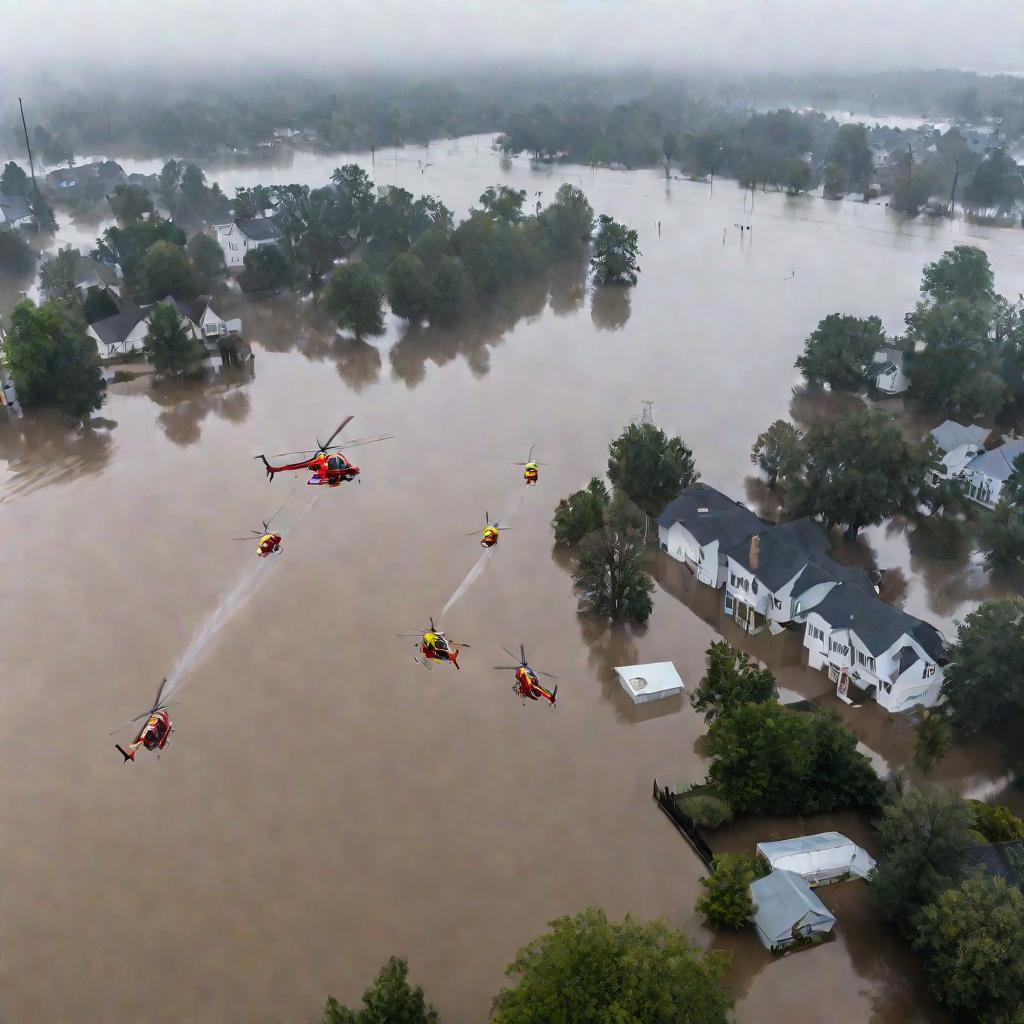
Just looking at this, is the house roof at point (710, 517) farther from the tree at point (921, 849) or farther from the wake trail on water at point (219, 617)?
the wake trail on water at point (219, 617)

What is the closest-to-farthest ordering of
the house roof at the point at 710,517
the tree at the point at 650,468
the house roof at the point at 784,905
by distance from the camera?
the house roof at the point at 784,905
the house roof at the point at 710,517
the tree at the point at 650,468

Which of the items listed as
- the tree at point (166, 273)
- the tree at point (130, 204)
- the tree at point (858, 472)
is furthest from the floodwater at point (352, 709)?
the tree at point (130, 204)

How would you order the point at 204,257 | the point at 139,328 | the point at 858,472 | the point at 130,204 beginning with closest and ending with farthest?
the point at 858,472 → the point at 139,328 → the point at 204,257 → the point at 130,204

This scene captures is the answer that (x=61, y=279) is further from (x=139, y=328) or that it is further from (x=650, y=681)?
(x=650, y=681)

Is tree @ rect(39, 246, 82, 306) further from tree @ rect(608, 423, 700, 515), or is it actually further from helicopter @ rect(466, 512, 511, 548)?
tree @ rect(608, 423, 700, 515)

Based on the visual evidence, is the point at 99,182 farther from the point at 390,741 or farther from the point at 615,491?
the point at 390,741

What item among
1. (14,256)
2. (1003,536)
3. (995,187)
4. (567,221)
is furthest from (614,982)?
(995,187)
